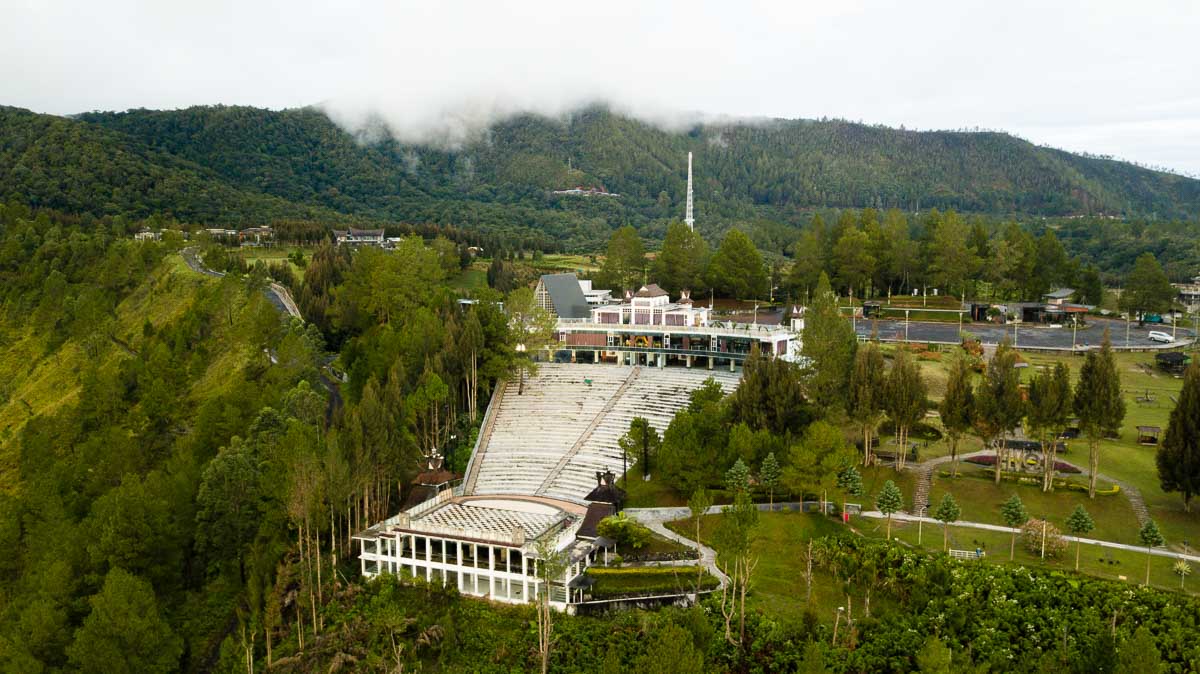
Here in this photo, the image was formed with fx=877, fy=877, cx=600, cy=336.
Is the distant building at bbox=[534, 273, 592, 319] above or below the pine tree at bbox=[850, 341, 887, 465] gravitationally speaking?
above

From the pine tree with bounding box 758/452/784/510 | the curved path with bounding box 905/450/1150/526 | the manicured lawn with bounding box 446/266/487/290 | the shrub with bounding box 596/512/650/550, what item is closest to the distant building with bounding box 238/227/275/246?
the manicured lawn with bounding box 446/266/487/290

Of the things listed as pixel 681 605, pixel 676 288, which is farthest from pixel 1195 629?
pixel 676 288

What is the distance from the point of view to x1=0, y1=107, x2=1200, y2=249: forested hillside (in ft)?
376

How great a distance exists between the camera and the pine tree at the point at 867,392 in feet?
122

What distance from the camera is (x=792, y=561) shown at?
30500mm

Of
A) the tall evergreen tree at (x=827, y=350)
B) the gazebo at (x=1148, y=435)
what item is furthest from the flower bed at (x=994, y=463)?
the tall evergreen tree at (x=827, y=350)

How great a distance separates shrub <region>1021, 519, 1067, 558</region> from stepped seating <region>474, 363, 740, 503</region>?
17.1 m

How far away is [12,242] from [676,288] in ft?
209

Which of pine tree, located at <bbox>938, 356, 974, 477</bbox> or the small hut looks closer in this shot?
pine tree, located at <bbox>938, 356, 974, 477</bbox>

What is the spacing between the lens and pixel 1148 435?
127 ft

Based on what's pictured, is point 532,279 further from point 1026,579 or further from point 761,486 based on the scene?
point 1026,579

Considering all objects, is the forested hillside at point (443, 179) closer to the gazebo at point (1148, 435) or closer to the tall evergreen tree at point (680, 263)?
the tall evergreen tree at point (680, 263)

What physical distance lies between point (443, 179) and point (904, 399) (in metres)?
141

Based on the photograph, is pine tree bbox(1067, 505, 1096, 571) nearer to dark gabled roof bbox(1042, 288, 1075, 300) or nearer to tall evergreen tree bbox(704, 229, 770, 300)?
tall evergreen tree bbox(704, 229, 770, 300)
